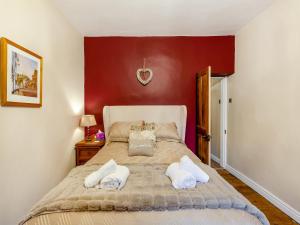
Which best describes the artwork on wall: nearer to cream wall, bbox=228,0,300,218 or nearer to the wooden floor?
cream wall, bbox=228,0,300,218

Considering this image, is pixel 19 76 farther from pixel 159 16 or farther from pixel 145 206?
pixel 159 16

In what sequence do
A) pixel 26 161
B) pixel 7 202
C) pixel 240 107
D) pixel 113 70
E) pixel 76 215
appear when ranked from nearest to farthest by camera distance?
pixel 76 215 < pixel 7 202 < pixel 26 161 < pixel 240 107 < pixel 113 70

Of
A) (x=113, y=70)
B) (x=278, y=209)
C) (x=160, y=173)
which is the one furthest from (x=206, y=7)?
(x=278, y=209)

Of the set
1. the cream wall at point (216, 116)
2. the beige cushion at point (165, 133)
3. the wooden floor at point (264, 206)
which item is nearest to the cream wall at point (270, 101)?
the wooden floor at point (264, 206)

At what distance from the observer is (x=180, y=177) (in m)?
1.60

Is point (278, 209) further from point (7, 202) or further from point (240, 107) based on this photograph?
point (7, 202)

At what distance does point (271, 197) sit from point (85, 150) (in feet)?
9.15

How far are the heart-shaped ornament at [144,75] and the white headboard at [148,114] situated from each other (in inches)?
Answer: 18.9

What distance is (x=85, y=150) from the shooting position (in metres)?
3.47

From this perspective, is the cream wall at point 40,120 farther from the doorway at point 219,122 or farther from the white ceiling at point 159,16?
the doorway at point 219,122

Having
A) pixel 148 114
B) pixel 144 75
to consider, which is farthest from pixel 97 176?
pixel 144 75

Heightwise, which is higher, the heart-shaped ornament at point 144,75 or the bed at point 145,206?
the heart-shaped ornament at point 144,75

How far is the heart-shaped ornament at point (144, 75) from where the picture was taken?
155 inches

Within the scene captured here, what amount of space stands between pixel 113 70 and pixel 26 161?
2.32 meters
